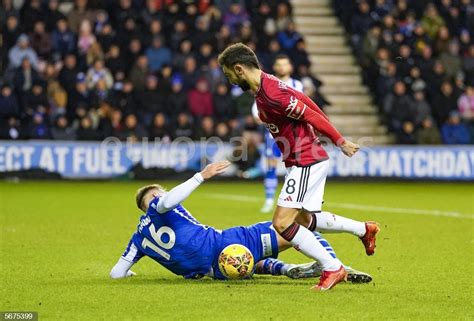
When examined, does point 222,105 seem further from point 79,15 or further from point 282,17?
point 79,15

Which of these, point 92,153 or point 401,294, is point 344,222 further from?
point 92,153

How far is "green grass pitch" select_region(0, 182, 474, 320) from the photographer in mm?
7173

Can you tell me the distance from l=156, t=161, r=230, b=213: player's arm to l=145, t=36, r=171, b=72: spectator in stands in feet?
50.6

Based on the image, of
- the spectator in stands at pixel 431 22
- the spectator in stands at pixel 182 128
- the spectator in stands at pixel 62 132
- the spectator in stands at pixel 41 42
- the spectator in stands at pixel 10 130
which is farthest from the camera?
the spectator in stands at pixel 431 22

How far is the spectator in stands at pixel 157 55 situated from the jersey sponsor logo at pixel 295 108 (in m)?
15.6

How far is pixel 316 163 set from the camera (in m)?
8.28

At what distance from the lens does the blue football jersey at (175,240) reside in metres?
8.41

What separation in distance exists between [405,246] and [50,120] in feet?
40.7

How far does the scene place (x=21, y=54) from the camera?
74.3ft

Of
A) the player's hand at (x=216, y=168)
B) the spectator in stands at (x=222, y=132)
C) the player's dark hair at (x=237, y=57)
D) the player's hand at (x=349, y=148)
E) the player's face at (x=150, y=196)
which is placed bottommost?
the spectator in stands at (x=222, y=132)

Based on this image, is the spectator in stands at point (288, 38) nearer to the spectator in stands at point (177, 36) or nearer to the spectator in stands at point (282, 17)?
the spectator in stands at point (282, 17)

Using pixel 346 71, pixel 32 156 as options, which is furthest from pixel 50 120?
pixel 346 71

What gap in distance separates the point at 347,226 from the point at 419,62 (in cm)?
1694

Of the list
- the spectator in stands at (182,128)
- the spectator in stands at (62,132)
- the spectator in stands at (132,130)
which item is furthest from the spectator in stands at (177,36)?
the spectator in stands at (62,132)
